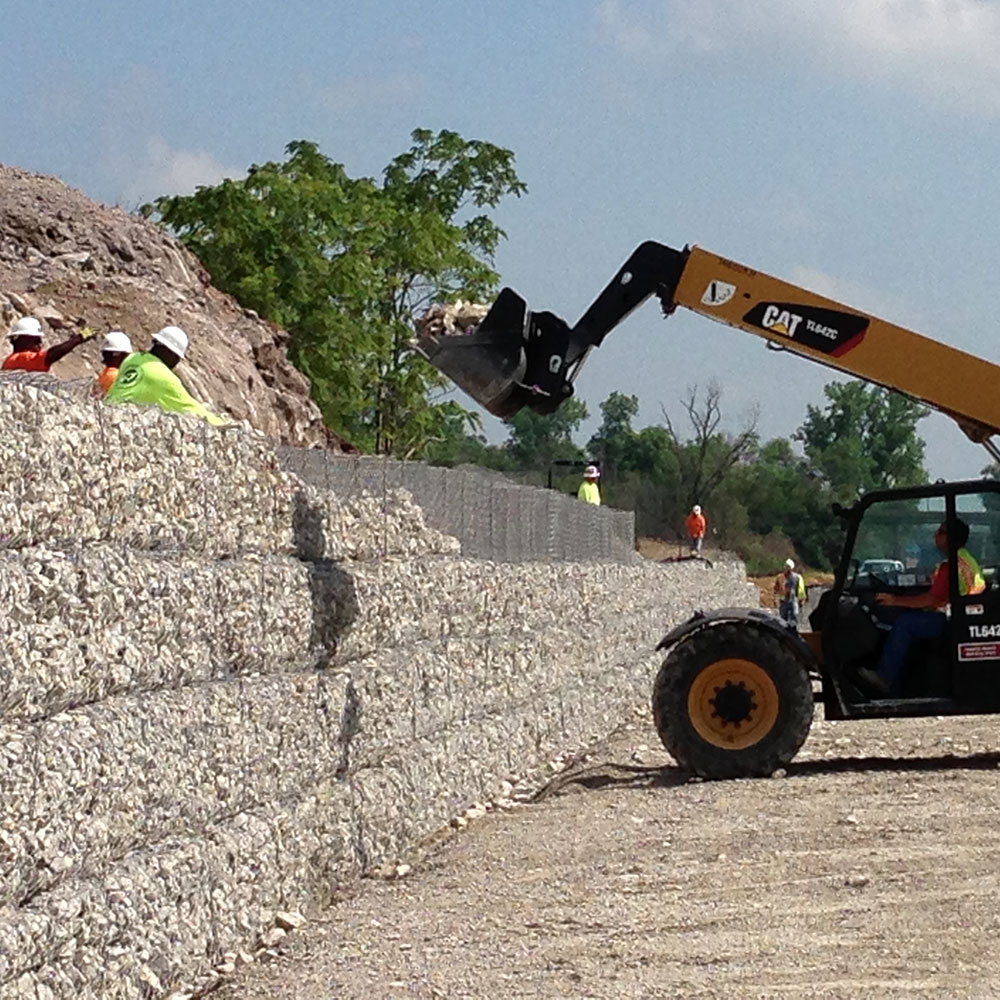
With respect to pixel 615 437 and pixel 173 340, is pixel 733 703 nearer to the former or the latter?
pixel 173 340

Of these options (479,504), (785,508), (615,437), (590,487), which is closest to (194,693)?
(479,504)

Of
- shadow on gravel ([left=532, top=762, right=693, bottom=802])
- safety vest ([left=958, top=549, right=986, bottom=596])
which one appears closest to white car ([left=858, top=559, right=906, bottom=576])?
safety vest ([left=958, top=549, right=986, bottom=596])

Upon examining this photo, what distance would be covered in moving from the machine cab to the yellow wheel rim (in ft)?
1.83

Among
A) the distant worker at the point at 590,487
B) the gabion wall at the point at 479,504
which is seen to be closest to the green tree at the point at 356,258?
the distant worker at the point at 590,487

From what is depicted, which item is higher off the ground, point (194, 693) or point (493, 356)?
point (493, 356)

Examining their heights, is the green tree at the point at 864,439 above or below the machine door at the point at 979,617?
above

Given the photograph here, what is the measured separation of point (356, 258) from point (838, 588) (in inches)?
854

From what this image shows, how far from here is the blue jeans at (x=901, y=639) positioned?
1381cm

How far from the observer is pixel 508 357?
12.5m

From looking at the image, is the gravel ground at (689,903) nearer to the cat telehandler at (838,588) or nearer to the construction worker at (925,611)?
the cat telehandler at (838,588)

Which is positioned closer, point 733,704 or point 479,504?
point 479,504

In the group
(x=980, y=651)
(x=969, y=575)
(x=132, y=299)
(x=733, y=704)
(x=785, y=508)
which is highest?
(x=785, y=508)

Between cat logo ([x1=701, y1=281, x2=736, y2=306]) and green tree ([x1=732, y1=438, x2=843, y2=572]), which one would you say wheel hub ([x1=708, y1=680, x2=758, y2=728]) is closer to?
cat logo ([x1=701, y1=281, x2=736, y2=306])

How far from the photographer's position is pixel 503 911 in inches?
352
